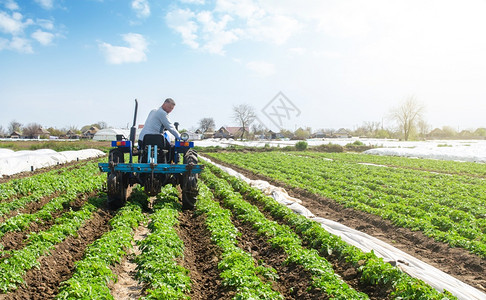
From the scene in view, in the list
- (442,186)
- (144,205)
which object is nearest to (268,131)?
(442,186)

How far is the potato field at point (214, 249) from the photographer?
4.97m

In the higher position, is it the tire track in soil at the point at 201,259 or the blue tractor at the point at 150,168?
the blue tractor at the point at 150,168

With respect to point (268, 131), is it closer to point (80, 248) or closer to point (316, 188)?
point (316, 188)

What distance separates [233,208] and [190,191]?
6.43ft

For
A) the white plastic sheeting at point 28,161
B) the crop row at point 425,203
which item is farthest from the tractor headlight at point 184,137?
the white plastic sheeting at point 28,161

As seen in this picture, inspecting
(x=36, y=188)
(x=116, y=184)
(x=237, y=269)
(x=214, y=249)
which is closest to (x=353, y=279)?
(x=237, y=269)

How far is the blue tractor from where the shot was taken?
8.55 meters

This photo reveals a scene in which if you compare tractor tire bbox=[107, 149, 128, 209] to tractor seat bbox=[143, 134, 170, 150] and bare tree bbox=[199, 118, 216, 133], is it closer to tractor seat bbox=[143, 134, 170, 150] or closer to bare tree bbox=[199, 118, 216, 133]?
tractor seat bbox=[143, 134, 170, 150]

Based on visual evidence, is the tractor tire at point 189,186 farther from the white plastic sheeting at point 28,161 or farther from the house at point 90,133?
the house at point 90,133

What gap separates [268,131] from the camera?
12100 cm

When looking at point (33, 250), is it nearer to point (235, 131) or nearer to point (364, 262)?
point (364, 262)

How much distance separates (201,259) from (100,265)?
1924mm

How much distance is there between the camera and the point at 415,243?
8.84 meters

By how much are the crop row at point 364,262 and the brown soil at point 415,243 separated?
7.21 ft
